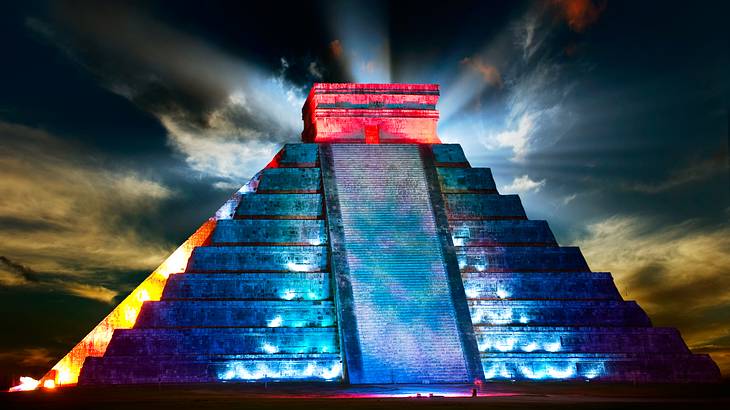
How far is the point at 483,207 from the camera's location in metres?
23.2

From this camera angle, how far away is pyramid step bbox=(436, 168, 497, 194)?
24031 mm

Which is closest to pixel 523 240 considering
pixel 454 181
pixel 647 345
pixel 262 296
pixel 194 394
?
pixel 454 181

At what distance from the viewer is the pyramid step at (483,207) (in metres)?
23.1

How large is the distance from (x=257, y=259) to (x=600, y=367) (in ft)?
31.4

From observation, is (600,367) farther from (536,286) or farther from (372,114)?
(372,114)

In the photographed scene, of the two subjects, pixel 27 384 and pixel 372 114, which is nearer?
pixel 27 384

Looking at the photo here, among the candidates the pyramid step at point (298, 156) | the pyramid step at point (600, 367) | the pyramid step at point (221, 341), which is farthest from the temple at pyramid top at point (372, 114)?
the pyramid step at point (600, 367)

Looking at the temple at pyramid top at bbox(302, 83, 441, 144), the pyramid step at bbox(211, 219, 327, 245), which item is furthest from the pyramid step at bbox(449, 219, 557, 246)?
the temple at pyramid top at bbox(302, 83, 441, 144)

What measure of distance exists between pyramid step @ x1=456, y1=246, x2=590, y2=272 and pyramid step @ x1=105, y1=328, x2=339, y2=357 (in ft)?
15.8

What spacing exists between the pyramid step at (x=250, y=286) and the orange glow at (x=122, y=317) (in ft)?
6.38

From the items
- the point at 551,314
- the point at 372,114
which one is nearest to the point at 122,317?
the point at 372,114

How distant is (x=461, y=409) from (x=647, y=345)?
1079cm

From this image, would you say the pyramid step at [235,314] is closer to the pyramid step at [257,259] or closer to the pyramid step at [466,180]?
the pyramid step at [257,259]

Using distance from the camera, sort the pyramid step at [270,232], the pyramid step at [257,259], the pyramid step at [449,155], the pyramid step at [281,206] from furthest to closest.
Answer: the pyramid step at [449,155], the pyramid step at [281,206], the pyramid step at [270,232], the pyramid step at [257,259]
